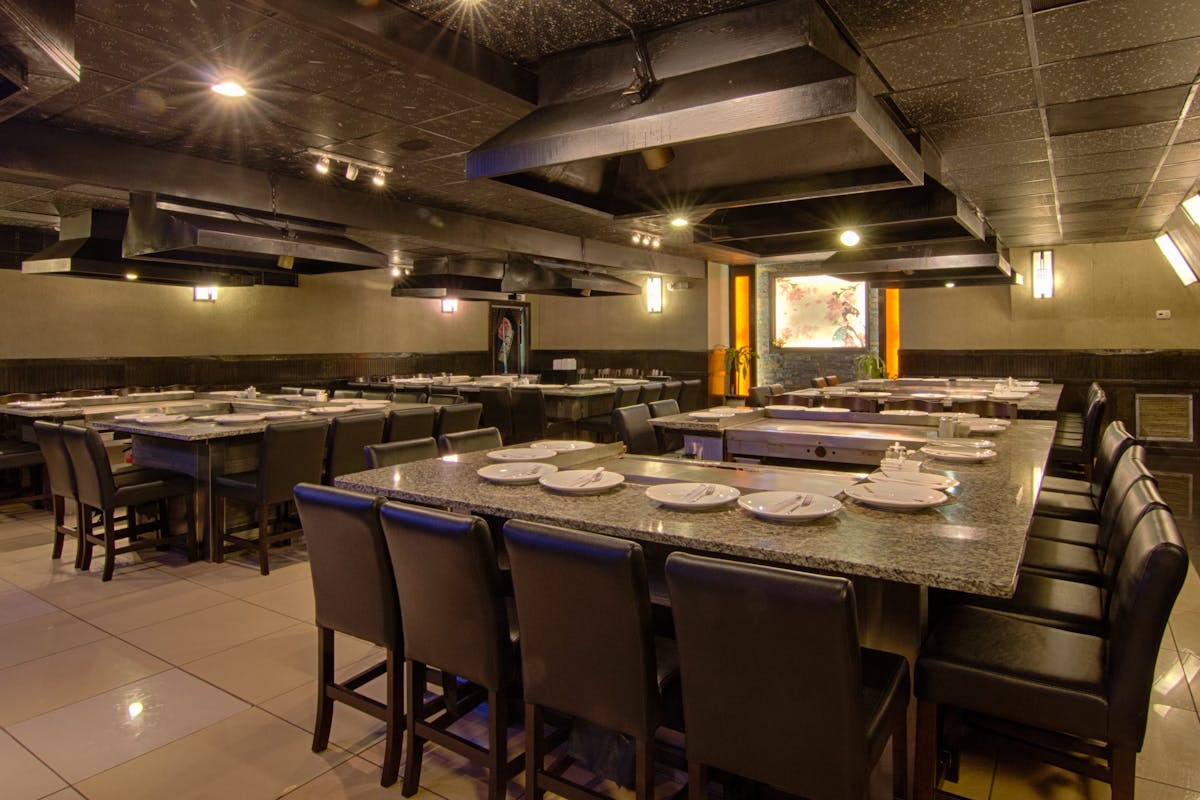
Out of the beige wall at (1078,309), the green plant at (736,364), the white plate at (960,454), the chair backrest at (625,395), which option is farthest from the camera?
the green plant at (736,364)

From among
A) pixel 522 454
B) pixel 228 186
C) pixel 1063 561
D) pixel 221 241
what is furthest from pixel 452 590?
pixel 228 186

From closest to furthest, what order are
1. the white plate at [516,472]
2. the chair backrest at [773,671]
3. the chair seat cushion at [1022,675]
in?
1. the chair backrest at [773,671]
2. the chair seat cushion at [1022,675]
3. the white plate at [516,472]

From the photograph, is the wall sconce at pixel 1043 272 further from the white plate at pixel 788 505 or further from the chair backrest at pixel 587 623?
the chair backrest at pixel 587 623

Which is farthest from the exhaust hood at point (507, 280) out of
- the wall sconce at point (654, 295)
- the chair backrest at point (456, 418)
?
the wall sconce at point (654, 295)

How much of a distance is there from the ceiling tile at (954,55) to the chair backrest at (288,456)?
3.93 m

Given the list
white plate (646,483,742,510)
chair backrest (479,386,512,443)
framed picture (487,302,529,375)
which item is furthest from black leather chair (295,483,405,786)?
framed picture (487,302,529,375)

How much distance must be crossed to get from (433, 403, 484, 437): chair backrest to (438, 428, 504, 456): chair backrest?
189 centimetres

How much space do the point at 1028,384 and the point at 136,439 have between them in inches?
357

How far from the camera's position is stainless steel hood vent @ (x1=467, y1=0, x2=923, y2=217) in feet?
6.66

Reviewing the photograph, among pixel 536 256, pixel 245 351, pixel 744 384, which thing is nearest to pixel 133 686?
pixel 536 256

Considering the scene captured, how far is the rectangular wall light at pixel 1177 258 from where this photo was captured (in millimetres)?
7987

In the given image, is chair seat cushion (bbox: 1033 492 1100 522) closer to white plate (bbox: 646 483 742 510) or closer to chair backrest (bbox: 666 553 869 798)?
white plate (bbox: 646 483 742 510)

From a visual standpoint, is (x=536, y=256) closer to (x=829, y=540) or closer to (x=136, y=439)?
(x=136, y=439)

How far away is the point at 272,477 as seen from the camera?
4.37 m
